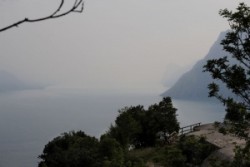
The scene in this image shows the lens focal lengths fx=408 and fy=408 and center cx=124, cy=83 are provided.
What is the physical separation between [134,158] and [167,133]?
31.0 feet

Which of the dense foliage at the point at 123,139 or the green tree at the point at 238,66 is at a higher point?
the dense foliage at the point at 123,139

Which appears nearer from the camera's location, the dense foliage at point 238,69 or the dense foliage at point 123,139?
the dense foliage at point 238,69

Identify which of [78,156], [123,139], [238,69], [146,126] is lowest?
[238,69]

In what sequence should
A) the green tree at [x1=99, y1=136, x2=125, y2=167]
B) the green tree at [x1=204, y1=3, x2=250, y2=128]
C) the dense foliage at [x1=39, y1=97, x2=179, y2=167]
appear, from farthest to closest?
the dense foliage at [x1=39, y1=97, x2=179, y2=167]
the green tree at [x1=99, y1=136, x2=125, y2=167]
the green tree at [x1=204, y1=3, x2=250, y2=128]

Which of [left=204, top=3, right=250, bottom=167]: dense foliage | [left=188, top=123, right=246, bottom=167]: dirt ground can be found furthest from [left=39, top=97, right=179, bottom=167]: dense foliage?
[left=204, top=3, right=250, bottom=167]: dense foliage

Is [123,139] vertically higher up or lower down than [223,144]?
higher up

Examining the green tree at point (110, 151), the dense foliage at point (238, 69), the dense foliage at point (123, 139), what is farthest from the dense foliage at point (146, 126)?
the dense foliage at point (238, 69)

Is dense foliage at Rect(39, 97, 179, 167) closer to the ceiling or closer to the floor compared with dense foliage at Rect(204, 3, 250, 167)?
closer to the ceiling

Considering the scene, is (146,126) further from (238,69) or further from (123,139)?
(238,69)

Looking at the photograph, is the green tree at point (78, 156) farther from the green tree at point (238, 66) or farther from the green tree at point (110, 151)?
the green tree at point (238, 66)

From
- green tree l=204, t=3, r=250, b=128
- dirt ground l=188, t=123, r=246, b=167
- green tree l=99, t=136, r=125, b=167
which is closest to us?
green tree l=204, t=3, r=250, b=128

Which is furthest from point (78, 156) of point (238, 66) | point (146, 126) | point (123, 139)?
point (238, 66)

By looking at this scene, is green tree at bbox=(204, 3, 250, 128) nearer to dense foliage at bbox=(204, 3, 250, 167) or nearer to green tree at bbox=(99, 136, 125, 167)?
dense foliage at bbox=(204, 3, 250, 167)

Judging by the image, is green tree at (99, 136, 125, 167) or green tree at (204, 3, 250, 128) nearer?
green tree at (204, 3, 250, 128)
